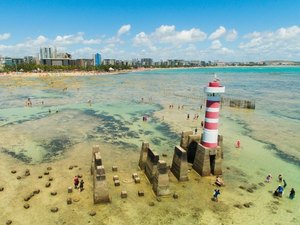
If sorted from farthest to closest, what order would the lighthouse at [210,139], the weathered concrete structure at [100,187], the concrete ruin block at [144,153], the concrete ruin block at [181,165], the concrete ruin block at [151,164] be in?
the concrete ruin block at [144,153] → the lighthouse at [210,139] → the concrete ruin block at [181,165] → the concrete ruin block at [151,164] → the weathered concrete structure at [100,187]

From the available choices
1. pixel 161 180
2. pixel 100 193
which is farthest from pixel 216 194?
pixel 100 193

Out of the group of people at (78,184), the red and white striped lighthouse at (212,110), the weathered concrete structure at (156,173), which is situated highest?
the red and white striped lighthouse at (212,110)

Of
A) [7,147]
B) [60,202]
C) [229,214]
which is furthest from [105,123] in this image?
[229,214]

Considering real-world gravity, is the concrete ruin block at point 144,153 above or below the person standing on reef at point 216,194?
above

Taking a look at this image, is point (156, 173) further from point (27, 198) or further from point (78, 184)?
point (27, 198)

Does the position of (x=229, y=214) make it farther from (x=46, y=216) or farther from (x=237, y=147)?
(x=237, y=147)

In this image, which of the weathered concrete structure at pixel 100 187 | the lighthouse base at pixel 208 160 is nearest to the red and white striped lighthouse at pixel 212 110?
the lighthouse base at pixel 208 160

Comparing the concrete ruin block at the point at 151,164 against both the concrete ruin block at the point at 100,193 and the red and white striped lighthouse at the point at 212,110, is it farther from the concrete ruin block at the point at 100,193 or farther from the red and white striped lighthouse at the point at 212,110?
the red and white striped lighthouse at the point at 212,110
